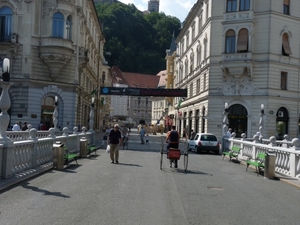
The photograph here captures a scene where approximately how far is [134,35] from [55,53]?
8463 cm

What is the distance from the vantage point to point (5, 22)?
3516 centimetres

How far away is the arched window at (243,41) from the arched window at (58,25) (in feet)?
57.9

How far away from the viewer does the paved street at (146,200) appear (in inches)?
287

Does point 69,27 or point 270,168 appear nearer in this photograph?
point 270,168

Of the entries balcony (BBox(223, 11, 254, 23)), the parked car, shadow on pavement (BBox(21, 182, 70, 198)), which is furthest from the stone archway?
shadow on pavement (BBox(21, 182, 70, 198))

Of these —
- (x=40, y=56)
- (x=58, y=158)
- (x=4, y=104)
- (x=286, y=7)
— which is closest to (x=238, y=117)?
(x=286, y=7)

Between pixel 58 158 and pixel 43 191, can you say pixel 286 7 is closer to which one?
pixel 58 158

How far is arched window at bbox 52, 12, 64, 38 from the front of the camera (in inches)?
1407

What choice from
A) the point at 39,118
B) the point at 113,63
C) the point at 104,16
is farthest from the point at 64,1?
the point at 113,63

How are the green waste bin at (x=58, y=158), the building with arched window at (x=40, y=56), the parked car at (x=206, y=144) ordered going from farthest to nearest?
the building with arched window at (x=40, y=56)
the parked car at (x=206, y=144)
the green waste bin at (x=58, y=158)

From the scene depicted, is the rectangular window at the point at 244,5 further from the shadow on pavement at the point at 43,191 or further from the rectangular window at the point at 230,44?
the shadow on pavement at the point at 43,191

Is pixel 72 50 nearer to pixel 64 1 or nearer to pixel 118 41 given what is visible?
pixel 64 1

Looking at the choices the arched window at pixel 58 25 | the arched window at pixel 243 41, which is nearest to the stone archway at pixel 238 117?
the arched window at pixel 243 41

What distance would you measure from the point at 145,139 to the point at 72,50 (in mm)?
11374
